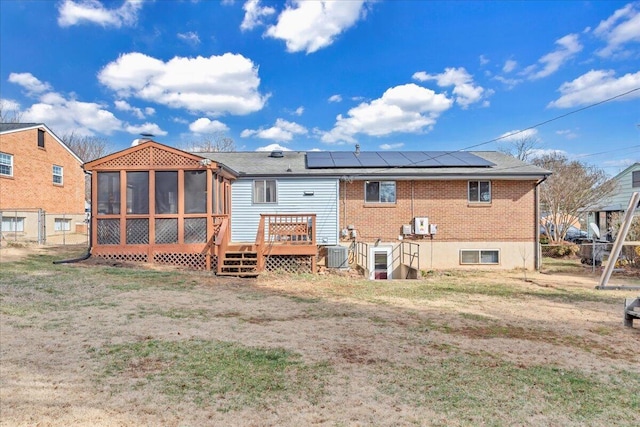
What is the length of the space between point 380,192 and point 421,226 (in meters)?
2.07

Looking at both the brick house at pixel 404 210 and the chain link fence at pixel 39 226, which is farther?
the chain link fence at pixel 39 226

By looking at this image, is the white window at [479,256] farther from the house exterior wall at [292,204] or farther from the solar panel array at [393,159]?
the house exterior wall at [292,204]

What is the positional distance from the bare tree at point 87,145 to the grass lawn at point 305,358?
45.8m

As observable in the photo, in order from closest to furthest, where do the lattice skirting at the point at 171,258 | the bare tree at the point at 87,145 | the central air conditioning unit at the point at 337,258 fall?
the lattice skirting at the point at 171,258, the central air conditioning unit at the point at 337,258, the bare tree at the point at 87,145

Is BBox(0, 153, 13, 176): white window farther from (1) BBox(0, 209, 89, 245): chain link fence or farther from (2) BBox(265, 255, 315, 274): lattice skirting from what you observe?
(2) BBox(265, 255, 315, 274): lattice skirting

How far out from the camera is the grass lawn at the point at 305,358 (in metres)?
3.01

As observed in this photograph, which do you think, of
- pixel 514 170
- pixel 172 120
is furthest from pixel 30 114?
pixel 514 170

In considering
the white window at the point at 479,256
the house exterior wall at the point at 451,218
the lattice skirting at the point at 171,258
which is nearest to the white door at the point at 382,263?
the house exterior wall at the point at 451,218

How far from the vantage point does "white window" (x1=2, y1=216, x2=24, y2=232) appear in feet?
61.6

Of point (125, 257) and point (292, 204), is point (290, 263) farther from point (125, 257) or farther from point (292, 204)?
point (125, 257)

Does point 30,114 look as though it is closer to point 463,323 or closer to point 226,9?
point 226,9

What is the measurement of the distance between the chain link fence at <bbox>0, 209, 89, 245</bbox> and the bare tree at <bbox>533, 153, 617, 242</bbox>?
87.0 feet

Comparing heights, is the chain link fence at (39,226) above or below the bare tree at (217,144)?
below

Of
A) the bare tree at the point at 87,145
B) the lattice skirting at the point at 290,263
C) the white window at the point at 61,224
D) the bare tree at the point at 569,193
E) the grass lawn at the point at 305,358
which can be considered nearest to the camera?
the grass lawn at the point at 305,358
